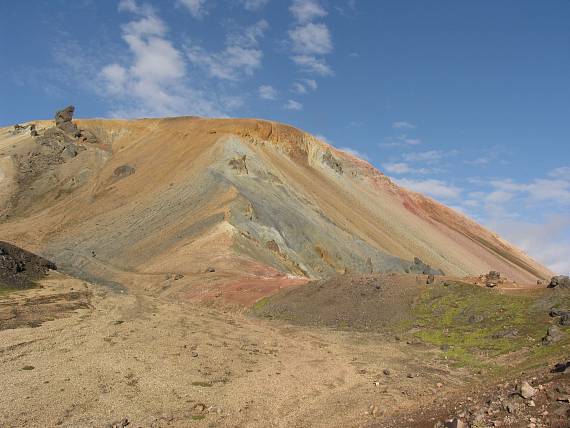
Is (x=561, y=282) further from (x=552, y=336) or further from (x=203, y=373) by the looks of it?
(x=203, y=373)

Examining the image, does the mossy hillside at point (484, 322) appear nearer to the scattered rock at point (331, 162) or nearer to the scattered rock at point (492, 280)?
the scattered rock at point (492, 280)

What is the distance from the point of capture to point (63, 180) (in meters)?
73.2

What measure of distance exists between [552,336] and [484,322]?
3576mm

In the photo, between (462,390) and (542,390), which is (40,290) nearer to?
(462,390)

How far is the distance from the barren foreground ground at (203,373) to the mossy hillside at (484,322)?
0.97 metres

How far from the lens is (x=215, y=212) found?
1788 inches

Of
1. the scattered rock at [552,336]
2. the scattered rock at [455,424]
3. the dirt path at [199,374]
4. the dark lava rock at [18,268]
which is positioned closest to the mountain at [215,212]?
the dark lava rock at [18,268]

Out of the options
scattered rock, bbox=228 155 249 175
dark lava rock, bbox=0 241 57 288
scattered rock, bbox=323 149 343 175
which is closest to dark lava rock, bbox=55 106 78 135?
scattered rock, bbox=228 155 249 175

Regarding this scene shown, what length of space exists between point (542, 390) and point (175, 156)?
64016 mm

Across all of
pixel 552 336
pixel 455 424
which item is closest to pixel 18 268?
pixel 552 336

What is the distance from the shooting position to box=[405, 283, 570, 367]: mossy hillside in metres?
17.2

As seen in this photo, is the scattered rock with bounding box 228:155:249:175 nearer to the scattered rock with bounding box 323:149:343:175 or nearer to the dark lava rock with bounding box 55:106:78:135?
the scattered rock with bounding box 323:149:343:175

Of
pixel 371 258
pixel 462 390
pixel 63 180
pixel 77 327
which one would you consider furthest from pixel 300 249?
pixel 63 180

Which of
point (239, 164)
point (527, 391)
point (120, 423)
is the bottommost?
point (120, 423)
